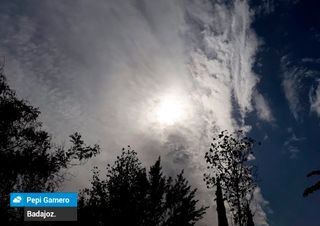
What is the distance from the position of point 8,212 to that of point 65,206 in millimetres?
5205

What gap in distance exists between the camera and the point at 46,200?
696 inches

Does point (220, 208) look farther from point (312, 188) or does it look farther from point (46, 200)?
point (46, 200)

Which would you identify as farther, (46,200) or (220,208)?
(220,208)

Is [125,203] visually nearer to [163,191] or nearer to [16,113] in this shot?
[163,191]

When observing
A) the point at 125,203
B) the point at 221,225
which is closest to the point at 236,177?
the point at 221,225

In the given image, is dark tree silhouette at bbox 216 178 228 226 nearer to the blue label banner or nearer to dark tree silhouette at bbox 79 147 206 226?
dark tree silhouette at bbox 79 147 206 226

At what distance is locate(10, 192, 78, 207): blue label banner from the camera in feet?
56.7

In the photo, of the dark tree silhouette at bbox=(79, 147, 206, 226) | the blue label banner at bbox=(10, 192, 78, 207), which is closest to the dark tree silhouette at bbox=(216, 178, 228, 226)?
the dark tree silhouette at bbox=(79, 147, 206, 226)

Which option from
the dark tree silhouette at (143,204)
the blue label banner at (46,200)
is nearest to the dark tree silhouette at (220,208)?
the dark tree silhouette at (143,204)

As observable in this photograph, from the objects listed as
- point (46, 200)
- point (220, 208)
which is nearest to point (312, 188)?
point (220, 208)

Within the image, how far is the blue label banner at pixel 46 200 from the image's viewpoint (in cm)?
1728

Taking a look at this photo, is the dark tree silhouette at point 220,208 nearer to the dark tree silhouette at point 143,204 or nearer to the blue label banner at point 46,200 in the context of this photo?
the dark tree silhouette at point 143,204

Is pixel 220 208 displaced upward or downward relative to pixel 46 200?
downward

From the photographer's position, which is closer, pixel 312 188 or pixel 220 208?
pixel 312 188
